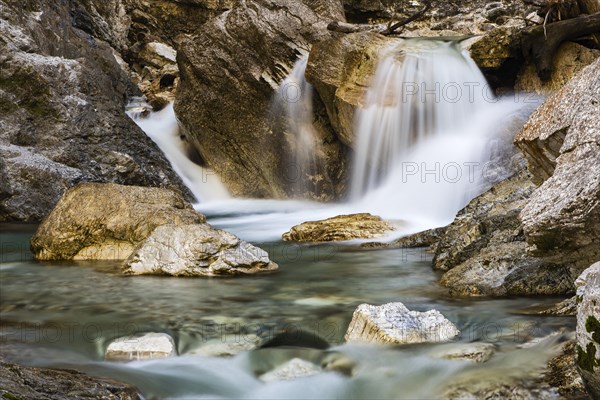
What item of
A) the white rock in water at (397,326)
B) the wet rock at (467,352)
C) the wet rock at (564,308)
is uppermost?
the wet rock at (564,308)

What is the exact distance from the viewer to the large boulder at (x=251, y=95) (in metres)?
14.5

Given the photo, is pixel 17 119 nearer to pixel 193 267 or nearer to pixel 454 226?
pixel 193 267

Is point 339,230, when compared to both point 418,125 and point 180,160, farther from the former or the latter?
point 180,160

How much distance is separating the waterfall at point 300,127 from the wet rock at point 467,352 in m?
10.4

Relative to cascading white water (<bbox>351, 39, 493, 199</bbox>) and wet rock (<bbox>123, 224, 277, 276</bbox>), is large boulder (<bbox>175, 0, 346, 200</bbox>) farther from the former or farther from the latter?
wet rock (<bbox>123, 224, 277, 276</bbox>)

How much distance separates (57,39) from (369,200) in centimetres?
947

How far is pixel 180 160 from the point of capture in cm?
1591

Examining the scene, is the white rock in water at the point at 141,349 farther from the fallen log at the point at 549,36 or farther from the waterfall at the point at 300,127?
the fallen log at the point at 549,36

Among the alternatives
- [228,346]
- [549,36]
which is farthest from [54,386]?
[549,36]

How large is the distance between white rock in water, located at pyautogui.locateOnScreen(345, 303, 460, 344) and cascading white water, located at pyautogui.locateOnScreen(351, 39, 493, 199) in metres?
8.57

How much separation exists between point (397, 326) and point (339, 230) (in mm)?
4949

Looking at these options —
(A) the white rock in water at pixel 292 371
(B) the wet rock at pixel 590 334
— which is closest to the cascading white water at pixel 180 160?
(A) the white rock in water at pixel 292 371

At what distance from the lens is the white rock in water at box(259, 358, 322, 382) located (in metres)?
4.03

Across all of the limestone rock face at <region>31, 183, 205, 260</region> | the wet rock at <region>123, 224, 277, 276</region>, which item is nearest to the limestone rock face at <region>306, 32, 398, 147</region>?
the limestone rock face at <region>31, 183, 205, 260</region>
